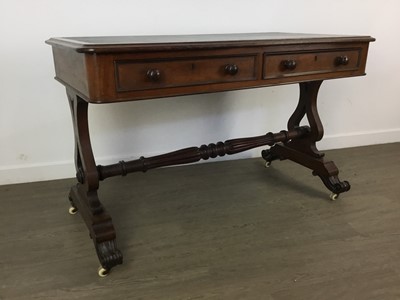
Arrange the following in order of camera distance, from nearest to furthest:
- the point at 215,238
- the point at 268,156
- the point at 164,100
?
the point at 215,238 < the point at 164,100 < the point at 268,156

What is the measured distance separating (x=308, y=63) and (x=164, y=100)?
92cm

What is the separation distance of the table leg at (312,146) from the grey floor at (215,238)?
10cm

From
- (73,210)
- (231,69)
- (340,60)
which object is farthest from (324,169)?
(73,210)

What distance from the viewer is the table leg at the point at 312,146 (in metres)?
1.93

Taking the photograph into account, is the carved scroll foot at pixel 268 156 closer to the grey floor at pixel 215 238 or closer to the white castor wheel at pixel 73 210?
the grey floor at pixel 215 238

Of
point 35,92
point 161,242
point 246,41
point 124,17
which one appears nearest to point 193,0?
point 124,17

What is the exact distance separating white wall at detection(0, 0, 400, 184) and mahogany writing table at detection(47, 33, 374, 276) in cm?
46

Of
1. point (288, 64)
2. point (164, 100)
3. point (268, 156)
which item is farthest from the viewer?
point (268, 156)

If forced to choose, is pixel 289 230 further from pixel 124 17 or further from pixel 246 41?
pixel 124 17

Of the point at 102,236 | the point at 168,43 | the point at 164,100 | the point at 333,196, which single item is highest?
the point at 168,43

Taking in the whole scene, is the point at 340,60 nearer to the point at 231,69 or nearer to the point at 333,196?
the point at 231,69

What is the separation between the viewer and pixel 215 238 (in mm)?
1601

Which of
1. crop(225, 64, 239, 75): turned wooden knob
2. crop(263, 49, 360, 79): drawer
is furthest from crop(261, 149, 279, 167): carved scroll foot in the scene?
crop(225, 64, 239, 75): turned wooden knob

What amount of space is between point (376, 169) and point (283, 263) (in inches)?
48.7
